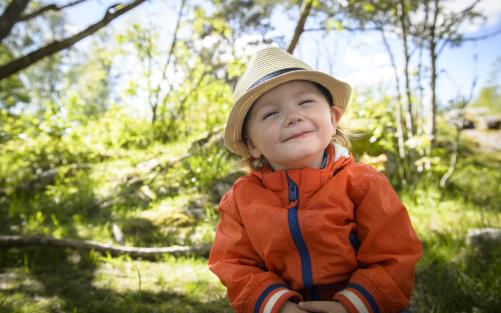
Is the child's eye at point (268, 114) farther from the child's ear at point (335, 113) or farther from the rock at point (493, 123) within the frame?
the rock at point (493, 123)

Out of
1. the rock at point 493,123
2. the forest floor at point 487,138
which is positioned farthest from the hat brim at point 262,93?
the rock at point 493,123

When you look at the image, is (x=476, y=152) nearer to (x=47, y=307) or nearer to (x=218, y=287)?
(x=218, y=287)

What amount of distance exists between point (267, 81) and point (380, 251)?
88cm

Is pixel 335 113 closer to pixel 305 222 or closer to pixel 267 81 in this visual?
pixel 267 81

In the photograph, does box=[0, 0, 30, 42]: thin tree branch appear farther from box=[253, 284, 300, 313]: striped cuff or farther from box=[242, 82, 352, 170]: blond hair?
box=[253, 284, 300, 313]: striped cuff

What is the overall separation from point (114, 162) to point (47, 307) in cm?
374

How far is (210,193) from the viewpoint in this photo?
4227 mm

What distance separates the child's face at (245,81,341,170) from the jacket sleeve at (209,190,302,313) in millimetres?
377

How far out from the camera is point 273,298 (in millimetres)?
1395

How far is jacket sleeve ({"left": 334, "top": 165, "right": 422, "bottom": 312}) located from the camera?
1370 mm

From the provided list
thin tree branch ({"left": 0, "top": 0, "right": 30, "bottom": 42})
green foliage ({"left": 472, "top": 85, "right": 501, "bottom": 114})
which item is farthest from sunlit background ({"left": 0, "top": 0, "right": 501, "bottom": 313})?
green foliage ({"left": 472, "top": 85, "right": 501, "bottom": 114})

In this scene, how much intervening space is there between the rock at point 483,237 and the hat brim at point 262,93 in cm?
180

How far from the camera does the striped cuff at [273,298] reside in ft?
4.51

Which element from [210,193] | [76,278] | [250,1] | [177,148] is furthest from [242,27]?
[76,278]
